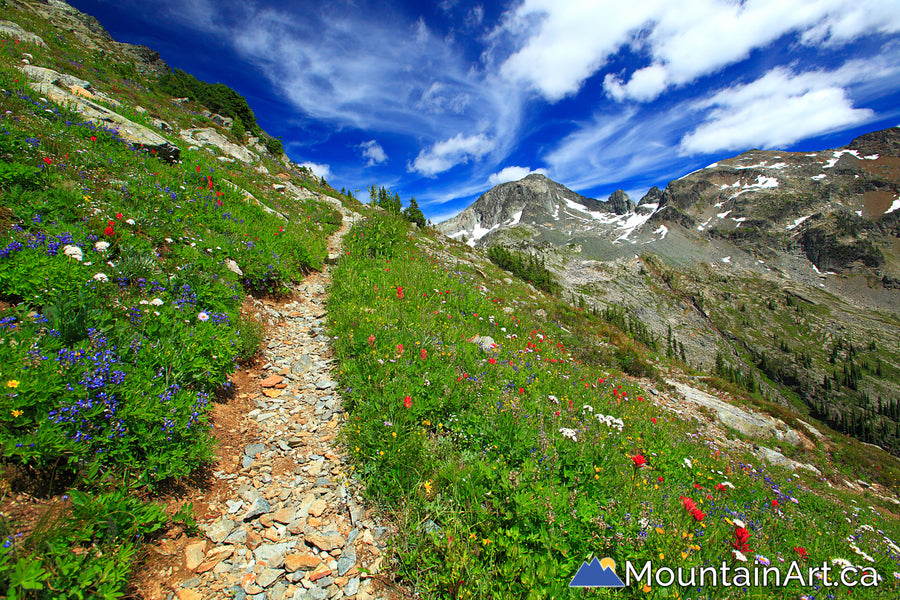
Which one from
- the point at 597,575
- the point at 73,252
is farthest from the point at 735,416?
the point at 73,252

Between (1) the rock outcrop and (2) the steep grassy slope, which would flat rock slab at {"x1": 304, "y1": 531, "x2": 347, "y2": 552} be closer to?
(2) the steep grassy slope

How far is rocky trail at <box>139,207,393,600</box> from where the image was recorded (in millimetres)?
2873

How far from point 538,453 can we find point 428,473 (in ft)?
4.75

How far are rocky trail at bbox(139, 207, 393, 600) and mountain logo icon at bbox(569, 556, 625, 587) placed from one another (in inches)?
70.2

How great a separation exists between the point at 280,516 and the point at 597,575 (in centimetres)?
329

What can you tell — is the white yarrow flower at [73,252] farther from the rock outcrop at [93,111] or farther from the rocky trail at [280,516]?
the rock outcrop at [93,111]

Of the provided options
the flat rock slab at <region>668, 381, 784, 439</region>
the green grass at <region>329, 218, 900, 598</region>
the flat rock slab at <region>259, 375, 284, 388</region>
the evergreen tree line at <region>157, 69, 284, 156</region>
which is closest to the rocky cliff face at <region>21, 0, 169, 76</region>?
the evergreen tree line at <region>157, 69, 284, 156</region>

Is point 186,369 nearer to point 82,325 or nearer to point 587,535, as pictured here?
point 82,325

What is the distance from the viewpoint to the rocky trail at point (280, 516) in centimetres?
287

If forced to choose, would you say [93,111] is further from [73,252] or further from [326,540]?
[326,540]

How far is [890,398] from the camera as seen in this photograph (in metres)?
131

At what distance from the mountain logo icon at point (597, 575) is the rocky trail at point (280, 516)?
1.78 m

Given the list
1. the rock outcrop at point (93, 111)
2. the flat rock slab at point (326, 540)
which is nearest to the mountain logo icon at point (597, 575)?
the flat rock slab at point (326, 540)

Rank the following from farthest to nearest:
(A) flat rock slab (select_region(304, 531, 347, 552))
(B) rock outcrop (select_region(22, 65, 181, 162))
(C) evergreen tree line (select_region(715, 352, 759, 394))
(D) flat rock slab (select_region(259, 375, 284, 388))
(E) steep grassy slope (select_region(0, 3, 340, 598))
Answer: (C) evergreen tree line (select_region(715, 352, 759, 394)) → (B) rock outcrop (select_region(22, 65, 181, 162)) → (D) flat rock slab (select_region(259, 375, 284, 388)) → (A) flat rock slab (select_region(304, 531, 347, 552)) → (E) steep grassy slope (select_region(0, 3, 340, 598))
